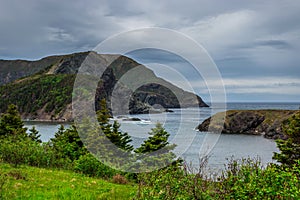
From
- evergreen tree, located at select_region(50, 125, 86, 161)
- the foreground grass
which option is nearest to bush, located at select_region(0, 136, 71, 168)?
the foreground grass

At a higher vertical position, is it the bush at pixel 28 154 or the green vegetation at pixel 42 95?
the green vegetation at pixel 42 95

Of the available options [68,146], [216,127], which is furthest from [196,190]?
[216,127]

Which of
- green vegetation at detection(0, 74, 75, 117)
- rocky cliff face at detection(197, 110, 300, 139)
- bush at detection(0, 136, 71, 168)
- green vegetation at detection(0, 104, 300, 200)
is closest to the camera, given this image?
green vegetation at detection(0, 104, 300, 200)

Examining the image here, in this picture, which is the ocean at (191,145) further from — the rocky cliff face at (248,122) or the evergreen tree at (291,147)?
the rocky cliff face at (248,122)

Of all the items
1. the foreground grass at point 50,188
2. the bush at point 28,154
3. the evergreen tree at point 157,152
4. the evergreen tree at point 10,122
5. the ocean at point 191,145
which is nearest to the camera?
the foreground grass at point 50,188

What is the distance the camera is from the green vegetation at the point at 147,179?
22.8 feet

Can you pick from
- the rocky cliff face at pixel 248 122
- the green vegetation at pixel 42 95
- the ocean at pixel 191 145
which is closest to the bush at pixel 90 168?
the ocean at pixel 191 145

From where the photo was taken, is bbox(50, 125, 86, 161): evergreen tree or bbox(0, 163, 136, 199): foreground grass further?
bbox(50, 125, 86, 161): evergreen tree

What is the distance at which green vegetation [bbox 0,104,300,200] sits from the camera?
6.95 meters

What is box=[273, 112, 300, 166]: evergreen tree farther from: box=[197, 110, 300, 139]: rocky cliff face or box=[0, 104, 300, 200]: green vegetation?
box=[197, 110, 300, 139]: rocky cliff face

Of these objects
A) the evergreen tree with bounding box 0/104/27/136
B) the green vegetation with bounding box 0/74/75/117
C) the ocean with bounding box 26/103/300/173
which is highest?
the green vegetation with bounding box 0/74/75/117

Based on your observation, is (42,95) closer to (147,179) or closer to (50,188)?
(50,188)

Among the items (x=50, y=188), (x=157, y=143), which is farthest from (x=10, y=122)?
(x=50, y=188)

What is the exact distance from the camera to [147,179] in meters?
8.91
